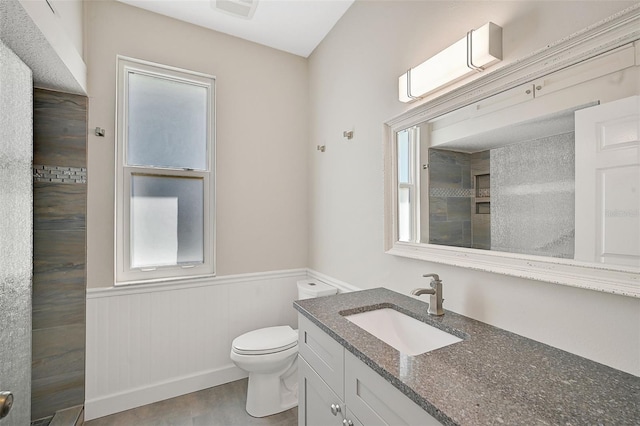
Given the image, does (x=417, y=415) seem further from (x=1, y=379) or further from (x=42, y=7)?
(x=42, y=7)

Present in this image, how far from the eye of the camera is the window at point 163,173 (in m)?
2.04

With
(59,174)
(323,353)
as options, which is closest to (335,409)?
(323,353)

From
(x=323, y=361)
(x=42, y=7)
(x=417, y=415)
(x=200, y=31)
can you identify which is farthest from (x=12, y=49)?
(x=417, y=415)

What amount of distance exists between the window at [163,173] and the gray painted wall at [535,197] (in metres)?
1.90

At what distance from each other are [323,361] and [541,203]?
39.5 inches

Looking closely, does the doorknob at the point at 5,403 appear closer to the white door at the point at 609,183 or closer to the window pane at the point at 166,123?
the window pane at the point at 166,123

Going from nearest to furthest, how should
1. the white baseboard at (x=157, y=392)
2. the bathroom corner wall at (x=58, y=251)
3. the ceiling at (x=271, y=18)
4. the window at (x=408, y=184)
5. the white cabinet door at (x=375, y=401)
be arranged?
the white cabinet door at (x=375, y=401), the window at (x=408, y=184), the bathroom corner wall at (x=58, y=251), the white baseboard at (x=157, y=392), the ceiling at (x=271, y=18)

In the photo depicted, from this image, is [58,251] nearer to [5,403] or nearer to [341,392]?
[5,403]

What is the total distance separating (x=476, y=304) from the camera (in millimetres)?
1214

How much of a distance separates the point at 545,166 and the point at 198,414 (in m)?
2.34

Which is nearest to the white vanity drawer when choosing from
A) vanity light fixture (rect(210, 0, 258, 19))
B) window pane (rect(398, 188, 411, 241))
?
window pane (rect(398, 188, 411, 241))

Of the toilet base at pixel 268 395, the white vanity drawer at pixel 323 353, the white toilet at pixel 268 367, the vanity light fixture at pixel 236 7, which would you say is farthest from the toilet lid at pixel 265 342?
the vanity light fixture at pixel 236 7

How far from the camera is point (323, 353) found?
1.24 metres

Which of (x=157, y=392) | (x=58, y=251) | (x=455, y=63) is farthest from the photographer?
(x=157, y=392)
